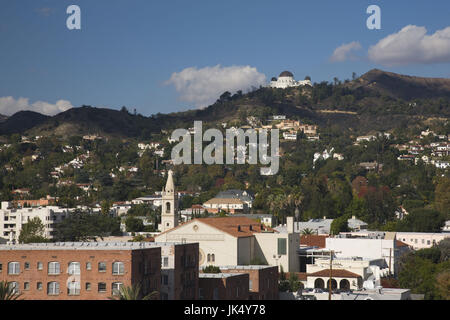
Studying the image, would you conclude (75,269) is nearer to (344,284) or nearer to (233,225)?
(344,284)

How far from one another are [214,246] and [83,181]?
422ft

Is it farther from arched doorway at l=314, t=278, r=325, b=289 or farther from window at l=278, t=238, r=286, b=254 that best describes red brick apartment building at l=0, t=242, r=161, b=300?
window at l=278, t=238, r=286, b=254

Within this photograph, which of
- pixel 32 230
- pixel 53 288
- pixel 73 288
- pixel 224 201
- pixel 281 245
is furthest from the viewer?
pixel 224 201

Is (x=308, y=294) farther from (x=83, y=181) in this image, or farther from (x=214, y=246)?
(x=83, y=181)

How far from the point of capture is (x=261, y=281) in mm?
58906

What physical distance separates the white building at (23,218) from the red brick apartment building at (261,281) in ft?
197

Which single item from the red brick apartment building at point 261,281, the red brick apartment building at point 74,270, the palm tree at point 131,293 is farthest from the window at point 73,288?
the red brick apartment building at point 261,281

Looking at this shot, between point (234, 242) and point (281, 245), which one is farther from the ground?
point (234, 242)

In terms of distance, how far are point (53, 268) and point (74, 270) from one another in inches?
43.2

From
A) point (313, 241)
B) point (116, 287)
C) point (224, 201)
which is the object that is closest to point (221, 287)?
point (116, 287)

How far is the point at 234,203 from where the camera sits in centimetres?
16062

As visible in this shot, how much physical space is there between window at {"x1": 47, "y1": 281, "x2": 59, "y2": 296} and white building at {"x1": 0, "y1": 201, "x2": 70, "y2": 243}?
7249cm

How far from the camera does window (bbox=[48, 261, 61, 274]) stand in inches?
1754
